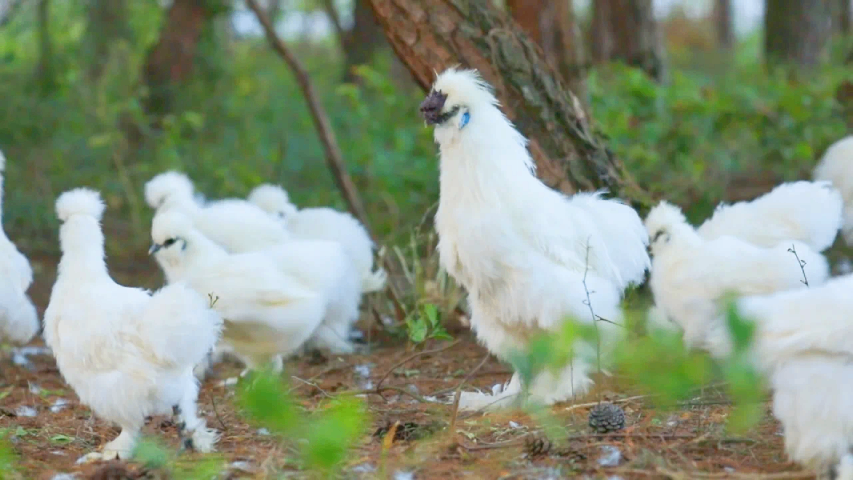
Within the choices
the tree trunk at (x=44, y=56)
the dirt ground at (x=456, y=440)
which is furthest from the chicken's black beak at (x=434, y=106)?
the tree trunk at (x=44, y=56)

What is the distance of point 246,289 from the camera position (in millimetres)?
6410

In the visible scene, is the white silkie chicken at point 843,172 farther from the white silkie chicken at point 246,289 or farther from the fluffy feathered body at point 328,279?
the white silkie chicken at point 246,289

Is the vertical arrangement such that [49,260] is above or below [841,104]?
below

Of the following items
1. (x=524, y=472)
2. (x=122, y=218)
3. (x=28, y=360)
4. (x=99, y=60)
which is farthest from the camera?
(x=99, y=60)

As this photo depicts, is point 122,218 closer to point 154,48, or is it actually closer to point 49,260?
point 49,260

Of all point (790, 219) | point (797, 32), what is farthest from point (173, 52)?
point (797, 32)

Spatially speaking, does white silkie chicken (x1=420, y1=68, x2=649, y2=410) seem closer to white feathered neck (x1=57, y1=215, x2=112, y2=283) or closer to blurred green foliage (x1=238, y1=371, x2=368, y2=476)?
white feathered neck (x1=57, y1=215, x2=112, y2=283)

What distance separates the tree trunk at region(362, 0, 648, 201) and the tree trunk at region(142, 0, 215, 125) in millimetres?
6329

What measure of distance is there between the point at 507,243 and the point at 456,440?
1.18m

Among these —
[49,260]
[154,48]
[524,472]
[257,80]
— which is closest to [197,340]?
[524,472]

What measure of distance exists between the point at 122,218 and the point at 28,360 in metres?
4.71

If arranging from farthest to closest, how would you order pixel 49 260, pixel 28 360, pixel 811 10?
1. pixel 811 10
2. pixel 49 260
3. pixel 28 360

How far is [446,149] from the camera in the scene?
18.7ft

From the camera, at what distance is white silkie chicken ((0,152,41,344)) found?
655 cm
